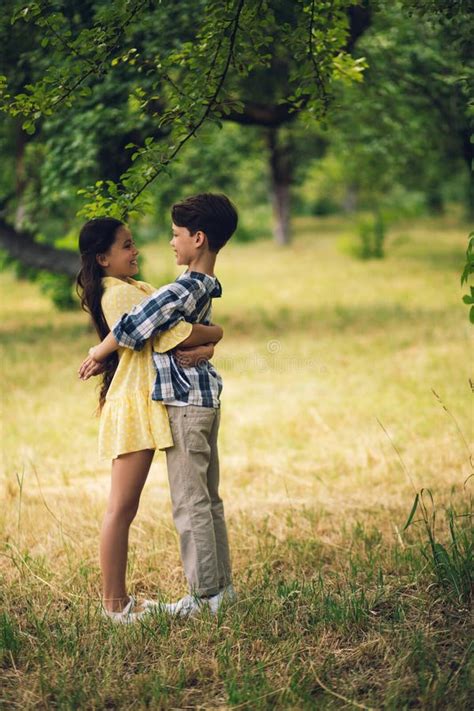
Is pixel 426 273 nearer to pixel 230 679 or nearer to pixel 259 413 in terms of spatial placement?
pixel 259 413

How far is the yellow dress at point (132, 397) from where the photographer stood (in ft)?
12.4

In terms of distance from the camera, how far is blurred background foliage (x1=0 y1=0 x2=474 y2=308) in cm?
434

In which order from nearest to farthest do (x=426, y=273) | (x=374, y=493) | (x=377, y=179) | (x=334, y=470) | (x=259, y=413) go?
(x=374, y=493) < (x=334, y=470) < (x=259, y=413) < (x=426, y=273) < (x=377, y=179)

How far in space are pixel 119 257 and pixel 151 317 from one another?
40cm

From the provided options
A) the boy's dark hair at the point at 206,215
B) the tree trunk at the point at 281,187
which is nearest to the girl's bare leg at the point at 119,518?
the boy's dark hair at the point at 206,215

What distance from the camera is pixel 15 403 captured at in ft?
Result: 30.0

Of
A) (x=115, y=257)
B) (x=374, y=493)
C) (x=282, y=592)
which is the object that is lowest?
(x=374, y=493)

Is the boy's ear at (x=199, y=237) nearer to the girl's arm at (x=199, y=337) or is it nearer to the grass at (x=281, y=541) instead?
the girl's arm at (x=199, y=337)

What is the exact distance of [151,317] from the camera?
3686 mm

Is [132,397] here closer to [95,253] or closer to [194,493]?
[194,493]

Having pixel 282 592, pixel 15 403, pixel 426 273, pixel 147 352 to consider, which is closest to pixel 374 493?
pixel 282 592

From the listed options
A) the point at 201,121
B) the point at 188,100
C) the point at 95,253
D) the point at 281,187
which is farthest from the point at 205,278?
the point at 281,187

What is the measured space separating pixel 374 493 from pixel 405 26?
8.56 meters

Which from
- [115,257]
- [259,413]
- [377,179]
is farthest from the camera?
[377,179]
